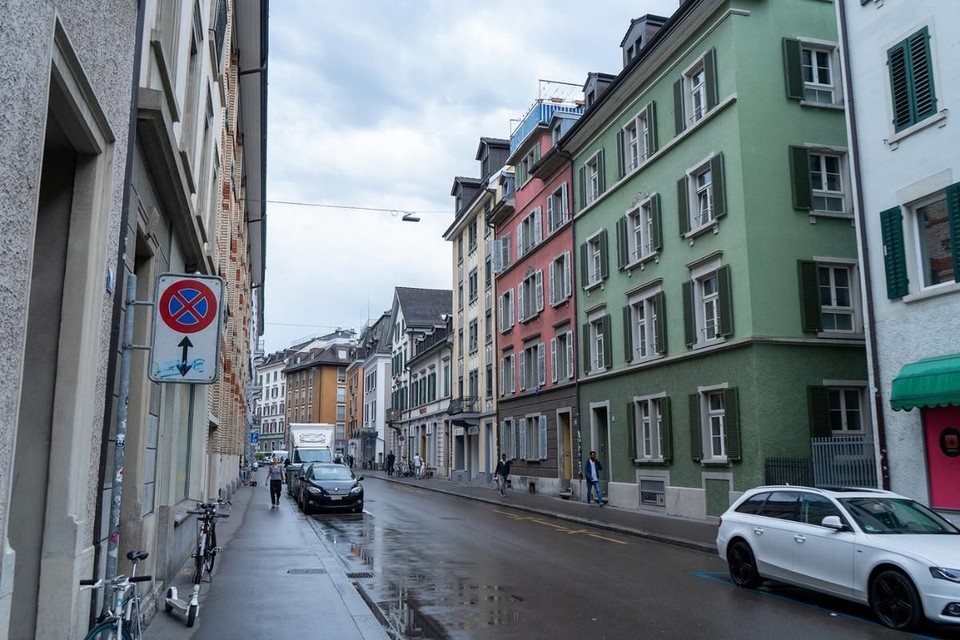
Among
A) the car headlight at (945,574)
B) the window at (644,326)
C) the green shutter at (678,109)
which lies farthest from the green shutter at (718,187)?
the car headlight at (945,574)

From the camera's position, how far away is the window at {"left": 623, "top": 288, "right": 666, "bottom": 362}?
939 inches

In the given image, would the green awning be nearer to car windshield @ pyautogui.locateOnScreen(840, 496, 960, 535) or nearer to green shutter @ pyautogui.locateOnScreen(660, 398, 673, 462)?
car windshield @ pyautogui.locateOnScreen(840, 496, 960, 535)

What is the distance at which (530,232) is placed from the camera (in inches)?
1449

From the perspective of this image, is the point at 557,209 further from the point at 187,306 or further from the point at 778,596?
the point at 187,306

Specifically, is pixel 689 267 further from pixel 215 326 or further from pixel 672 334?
pixel 215 326

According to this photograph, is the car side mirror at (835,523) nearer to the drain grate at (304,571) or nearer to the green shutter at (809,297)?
the drain grate at (304,571)

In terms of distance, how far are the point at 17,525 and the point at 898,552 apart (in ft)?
27.6

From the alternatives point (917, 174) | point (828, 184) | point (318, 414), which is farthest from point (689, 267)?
point (318, 414)

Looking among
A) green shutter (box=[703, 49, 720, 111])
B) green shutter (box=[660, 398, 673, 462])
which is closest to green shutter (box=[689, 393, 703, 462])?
green shutter (box=[660, 398, 673, 462])

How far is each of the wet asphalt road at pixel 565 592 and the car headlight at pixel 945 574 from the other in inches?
24.5

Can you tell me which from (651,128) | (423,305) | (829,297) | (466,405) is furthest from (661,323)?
(423,305)

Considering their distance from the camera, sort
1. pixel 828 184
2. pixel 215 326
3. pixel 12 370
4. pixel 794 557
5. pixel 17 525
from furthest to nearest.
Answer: pixel 828 184 → pixel 794 557 → pixel 215 326 → pixel 17 525 → pixel 12 370

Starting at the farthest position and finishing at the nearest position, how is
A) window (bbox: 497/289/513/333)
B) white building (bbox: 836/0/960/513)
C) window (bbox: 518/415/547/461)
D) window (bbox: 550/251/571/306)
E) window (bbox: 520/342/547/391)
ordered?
window (bbox: 497/289/513/333)
window (bbox: 520/342/547/391)
window (bbox: 518/415/547/461)
window (bbox: 550/251/571/306)
white building (bbox: 836/0/960/513)

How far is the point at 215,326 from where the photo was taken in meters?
6.53
